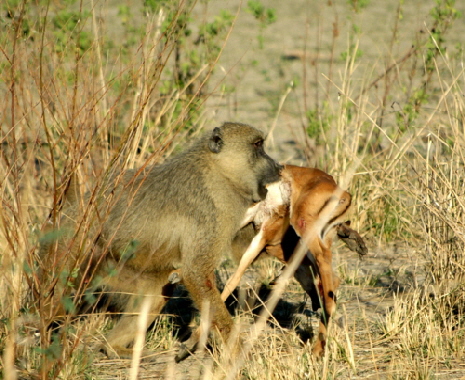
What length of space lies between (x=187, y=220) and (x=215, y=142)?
49cm

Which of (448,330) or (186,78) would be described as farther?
(186,78)

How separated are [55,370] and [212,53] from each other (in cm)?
361

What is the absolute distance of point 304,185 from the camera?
14.1 feet

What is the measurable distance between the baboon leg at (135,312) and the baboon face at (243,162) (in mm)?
673

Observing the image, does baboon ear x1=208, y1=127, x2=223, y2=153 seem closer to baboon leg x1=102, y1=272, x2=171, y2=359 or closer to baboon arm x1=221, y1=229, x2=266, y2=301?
baboon arm x1=221, y1=229, x2=266, y2=301

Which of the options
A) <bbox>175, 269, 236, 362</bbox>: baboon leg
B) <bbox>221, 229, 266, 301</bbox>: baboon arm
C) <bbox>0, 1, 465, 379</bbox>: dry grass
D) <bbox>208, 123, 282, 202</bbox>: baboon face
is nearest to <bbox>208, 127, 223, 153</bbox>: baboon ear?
<bbox>208, 123, 282, 202</bbox>: baboon face

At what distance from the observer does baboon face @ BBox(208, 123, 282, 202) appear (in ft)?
13.8

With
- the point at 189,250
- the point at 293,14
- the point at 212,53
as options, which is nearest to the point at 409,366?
the point at 189,250

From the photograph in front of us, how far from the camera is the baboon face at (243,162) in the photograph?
4211 millimetres

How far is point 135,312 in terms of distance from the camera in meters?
4.11

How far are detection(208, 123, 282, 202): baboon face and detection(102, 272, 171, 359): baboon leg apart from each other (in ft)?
2.21

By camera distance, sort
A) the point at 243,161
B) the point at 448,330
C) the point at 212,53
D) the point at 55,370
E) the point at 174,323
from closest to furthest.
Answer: the point at 55,370, the point at 448,330, the point at 243,161, the point at 174,323, the point at 212,53

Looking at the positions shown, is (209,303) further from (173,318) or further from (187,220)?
(173,318)

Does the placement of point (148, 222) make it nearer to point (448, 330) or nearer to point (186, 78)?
point (448, 330)
